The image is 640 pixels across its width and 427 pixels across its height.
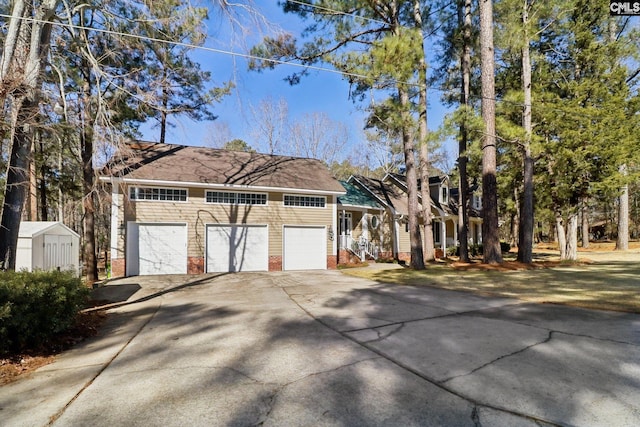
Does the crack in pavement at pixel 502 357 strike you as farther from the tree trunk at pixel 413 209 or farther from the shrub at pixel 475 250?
the shrub at pixel 475 250

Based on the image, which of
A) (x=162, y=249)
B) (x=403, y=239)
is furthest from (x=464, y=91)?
(x=162, y=249)

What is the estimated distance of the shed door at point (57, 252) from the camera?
906 centimetres

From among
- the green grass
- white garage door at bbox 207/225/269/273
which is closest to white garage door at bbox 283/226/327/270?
white garage door at bbox 207/225/269/273

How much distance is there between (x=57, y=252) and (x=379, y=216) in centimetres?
1538

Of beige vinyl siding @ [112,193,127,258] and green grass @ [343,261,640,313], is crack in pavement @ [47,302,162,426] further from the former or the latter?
beige vinyl siding @ [112,193,127,258]

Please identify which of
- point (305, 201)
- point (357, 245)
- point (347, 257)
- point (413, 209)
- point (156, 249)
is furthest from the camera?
point (357, 245)

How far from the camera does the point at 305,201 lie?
52.1 ft

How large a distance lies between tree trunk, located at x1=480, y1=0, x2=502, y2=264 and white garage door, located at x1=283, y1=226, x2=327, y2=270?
23.5 feet

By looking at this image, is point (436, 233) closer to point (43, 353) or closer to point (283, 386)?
point (283, 386)

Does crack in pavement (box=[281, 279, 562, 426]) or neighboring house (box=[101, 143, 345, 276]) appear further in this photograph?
neighboring house (box=[101, 143, 345, 276])

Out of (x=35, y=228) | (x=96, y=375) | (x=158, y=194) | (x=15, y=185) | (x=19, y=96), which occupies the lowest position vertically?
(x=96, y=375)

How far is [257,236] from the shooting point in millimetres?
14797

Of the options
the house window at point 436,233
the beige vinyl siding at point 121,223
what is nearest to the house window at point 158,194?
the beige vinyl siding at point 121,223

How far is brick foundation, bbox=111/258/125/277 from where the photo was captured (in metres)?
12.4
